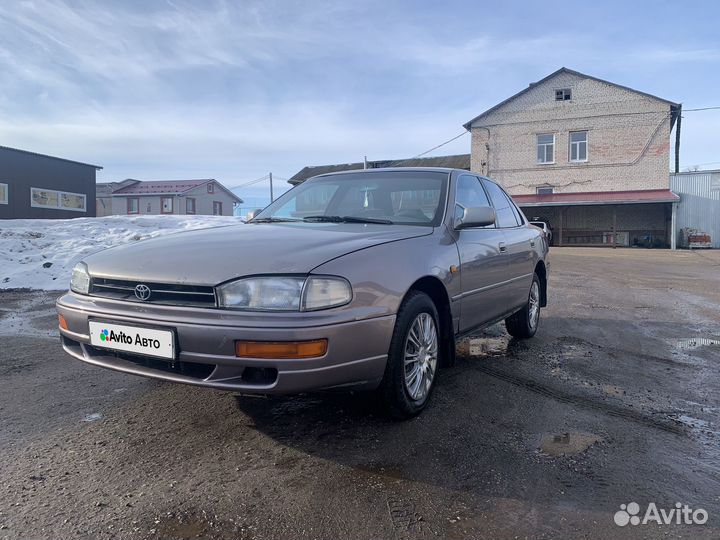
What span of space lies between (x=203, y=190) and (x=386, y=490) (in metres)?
49.0

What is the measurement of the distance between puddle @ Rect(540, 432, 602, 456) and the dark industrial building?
27.4 meters

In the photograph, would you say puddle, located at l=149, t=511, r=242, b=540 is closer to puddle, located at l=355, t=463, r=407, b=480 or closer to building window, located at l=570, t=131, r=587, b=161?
puddle, located at l=355, t=463, r=407, b=480

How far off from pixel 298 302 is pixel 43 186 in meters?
28.2

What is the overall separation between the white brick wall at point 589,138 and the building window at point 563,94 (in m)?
0.21

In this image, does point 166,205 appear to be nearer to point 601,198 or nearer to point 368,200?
point 601,198

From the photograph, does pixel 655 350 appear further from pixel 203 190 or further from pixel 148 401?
pixel 203 190

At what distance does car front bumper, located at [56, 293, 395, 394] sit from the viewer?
2.42 metres

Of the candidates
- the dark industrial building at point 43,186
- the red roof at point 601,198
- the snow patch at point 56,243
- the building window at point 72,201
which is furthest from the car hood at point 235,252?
the building window at point 72,201

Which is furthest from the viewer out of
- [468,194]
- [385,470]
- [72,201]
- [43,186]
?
[72,201]

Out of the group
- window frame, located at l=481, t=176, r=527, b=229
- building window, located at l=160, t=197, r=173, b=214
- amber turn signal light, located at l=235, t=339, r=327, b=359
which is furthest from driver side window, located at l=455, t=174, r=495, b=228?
building window, located at l=160, t=197, r=173, b=214

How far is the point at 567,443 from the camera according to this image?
2.87m

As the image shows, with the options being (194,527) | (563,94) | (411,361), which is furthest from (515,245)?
(563,94)

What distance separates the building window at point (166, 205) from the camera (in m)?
45.1

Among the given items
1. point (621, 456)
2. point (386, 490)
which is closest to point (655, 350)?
point (621, 456)
